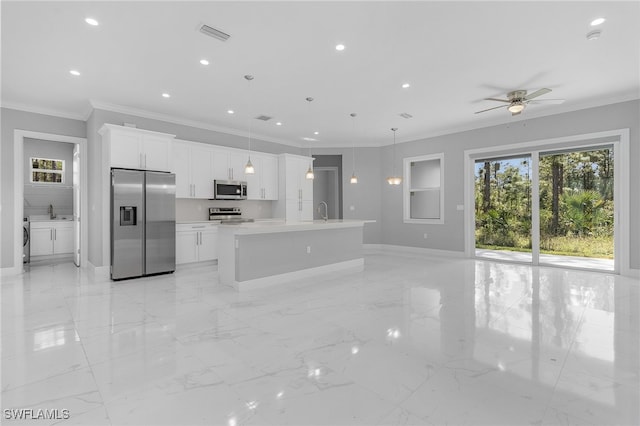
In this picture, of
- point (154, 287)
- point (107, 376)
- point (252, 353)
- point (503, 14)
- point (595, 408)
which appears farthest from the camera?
point (154, 287)

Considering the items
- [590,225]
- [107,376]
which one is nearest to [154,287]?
[107,376]

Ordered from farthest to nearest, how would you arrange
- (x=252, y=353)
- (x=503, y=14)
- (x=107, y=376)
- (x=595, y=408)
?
(x=503, y=14), (x=252, y=353), (x=107, y=376), (x=595, y=408)

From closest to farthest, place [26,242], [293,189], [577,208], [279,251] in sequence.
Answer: [279,251], [577,208], [26,242], [293,189]

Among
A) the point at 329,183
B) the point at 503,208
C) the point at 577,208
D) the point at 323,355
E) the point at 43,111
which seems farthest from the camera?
the point at 329,183

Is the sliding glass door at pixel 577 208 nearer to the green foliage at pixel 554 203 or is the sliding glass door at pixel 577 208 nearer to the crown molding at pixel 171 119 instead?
the green foliage at pixel 554 203

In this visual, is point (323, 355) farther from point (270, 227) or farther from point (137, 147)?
point (137, 147)

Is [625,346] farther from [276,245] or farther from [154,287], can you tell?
[154,287]

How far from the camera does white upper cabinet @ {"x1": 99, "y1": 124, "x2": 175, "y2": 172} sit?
16.0 ft

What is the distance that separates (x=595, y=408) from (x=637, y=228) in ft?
15.7

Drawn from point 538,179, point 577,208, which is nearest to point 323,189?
point 538,179

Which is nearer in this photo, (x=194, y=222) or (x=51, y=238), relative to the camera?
(x=194, y=222)

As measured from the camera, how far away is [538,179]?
590 cm

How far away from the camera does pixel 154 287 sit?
439cm

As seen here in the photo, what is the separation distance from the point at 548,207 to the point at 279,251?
5174 millimetres
